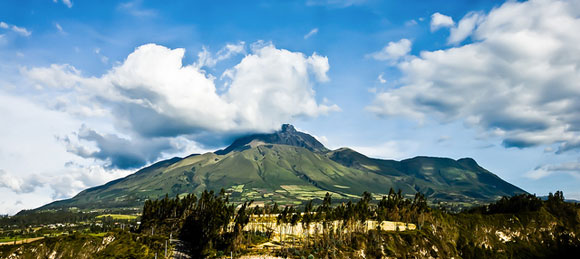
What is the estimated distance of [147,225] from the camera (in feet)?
539

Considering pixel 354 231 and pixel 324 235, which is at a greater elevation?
pixel 324 235

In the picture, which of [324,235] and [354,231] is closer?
[324,235]

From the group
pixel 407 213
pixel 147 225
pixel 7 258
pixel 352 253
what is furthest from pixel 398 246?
pixel 7 258

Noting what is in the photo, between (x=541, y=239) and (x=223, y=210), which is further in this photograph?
(x=541, y=239)

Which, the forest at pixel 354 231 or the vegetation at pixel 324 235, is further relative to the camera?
the forest at pixel 354 231

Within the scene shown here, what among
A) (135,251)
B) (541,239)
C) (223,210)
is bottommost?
(541,239)

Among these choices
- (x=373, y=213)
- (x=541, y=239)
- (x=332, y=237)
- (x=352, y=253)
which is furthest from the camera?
(x=373, y=213)

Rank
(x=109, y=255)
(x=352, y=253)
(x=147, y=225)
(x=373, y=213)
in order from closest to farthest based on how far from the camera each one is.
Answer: (x=109, y=255) < (x=352, y=253) < (x=147, y=225) < (x=373, y=213)

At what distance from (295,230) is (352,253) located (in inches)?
1817

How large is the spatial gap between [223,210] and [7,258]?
6884 centimetres

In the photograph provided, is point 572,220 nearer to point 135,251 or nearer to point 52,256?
point 135,251

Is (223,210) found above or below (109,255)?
above

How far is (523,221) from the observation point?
19100cm

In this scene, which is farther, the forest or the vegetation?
the forest
